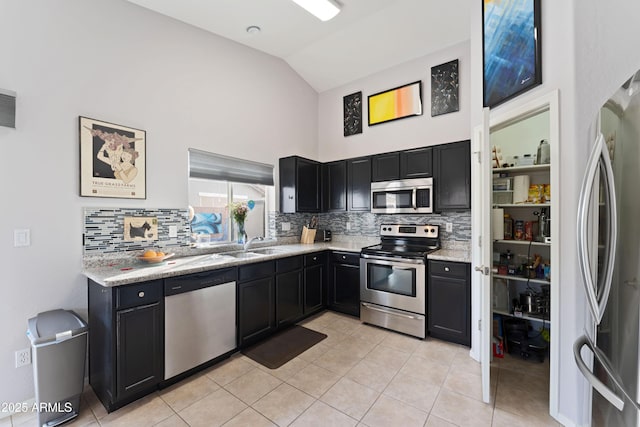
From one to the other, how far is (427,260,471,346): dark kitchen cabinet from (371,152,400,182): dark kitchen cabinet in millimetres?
1298

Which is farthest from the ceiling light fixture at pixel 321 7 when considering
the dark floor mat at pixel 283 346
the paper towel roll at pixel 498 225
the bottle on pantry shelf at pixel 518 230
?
the dark floor mat at pixel 283 346

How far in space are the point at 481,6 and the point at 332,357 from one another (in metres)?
3.56

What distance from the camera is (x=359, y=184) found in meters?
3.89

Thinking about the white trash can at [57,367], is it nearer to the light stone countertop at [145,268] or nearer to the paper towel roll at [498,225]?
the light stone countertop at [145,268]

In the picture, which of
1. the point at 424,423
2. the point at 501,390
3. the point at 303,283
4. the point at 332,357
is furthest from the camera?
the point at 303,283

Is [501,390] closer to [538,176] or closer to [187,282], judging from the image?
[538,176]

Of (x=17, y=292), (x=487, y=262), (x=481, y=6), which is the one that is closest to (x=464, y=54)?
(x=481, y=6)

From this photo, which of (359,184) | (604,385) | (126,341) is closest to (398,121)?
(359,184)

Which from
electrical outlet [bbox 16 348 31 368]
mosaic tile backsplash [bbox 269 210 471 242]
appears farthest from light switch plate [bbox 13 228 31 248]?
mosaic tile backsplash [bbox 269 210 471 242]

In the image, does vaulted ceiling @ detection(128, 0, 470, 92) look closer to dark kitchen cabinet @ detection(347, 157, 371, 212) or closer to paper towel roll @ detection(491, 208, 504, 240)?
dark kitchen cabinet @ detection(347, 157, 371, 212)

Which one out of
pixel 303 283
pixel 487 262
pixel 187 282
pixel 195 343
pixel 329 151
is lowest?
pixel 195 343

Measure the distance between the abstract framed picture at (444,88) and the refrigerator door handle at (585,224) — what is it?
254 centimetres

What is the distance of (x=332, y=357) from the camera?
2551 millimetres

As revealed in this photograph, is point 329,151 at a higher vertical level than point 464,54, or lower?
lower
